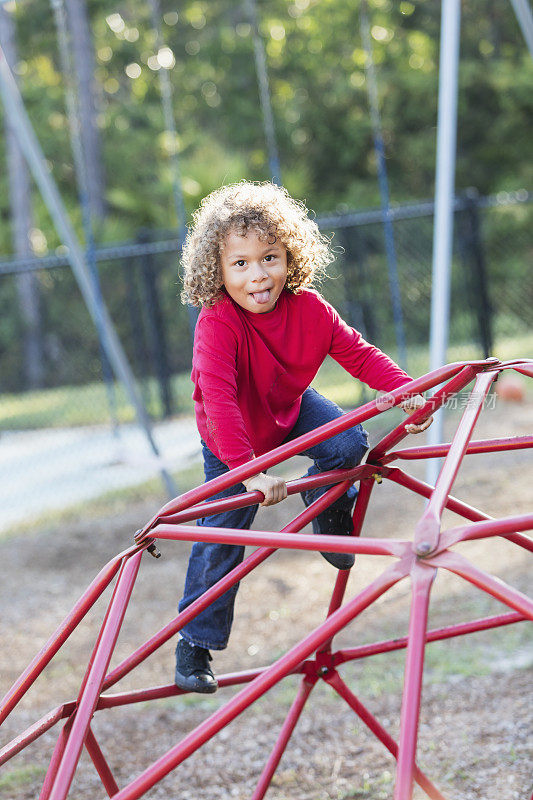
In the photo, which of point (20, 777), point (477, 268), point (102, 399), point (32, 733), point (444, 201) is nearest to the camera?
point (32, 733)

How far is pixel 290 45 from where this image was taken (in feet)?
61.0

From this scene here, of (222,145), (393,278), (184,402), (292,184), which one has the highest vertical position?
(222,145)

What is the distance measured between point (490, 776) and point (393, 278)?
5686mm

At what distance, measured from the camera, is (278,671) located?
1.48 m

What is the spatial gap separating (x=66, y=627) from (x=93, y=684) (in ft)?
0.76

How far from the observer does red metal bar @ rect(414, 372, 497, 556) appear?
57.9 inches

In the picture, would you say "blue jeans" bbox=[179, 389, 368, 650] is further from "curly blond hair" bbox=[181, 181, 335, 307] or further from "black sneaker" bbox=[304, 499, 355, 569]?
"curly blond hair" bbox=[181, 181, 335, 307]

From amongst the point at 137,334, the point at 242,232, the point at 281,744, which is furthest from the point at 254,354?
the point at 137,334

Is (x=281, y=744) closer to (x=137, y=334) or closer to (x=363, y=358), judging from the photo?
(x=363, y=358)

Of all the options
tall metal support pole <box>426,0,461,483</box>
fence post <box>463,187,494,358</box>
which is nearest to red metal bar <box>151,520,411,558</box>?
tall metal support pole <box>426,0,461,483</box>

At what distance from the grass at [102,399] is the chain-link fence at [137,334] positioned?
0.07 ft

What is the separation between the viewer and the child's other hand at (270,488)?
182 centimetres

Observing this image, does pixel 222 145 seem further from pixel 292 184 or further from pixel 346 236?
pixel 346 236

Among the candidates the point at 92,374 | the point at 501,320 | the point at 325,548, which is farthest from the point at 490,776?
the point at 501,320
